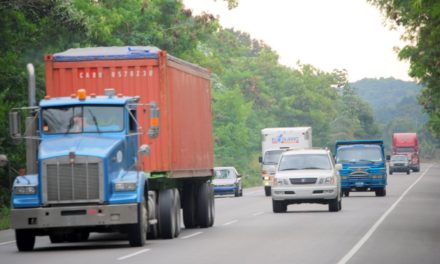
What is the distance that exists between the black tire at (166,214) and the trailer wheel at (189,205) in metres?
4.22

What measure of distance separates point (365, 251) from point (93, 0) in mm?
39288

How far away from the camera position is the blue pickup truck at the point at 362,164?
5069cm

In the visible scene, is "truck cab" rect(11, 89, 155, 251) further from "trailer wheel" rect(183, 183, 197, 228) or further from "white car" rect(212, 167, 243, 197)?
"white car" rect(212, 167, 243, 197)

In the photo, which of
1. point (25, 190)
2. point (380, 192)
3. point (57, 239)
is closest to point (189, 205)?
point (57, 239)

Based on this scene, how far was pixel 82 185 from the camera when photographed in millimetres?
22109

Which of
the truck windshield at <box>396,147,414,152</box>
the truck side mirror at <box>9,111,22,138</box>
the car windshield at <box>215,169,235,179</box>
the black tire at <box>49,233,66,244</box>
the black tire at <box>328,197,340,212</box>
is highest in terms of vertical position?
the truck windshield at <box>396,147,414,152</box>

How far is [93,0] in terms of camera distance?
58.3 m

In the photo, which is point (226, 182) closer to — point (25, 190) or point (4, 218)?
point (4, 218)

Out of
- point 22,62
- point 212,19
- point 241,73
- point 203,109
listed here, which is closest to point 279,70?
point 241,73

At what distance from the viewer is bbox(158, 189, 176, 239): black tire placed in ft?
82.9

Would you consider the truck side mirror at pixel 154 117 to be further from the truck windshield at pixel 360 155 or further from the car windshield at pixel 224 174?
the car windshield at pixel 224 174

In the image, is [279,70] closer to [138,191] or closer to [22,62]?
[22,62]

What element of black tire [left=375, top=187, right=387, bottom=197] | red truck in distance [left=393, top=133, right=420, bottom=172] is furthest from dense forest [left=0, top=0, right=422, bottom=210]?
red truck in distance [left=393, top=133, right=420, bottom=172]

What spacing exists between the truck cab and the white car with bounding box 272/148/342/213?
1481 cm
